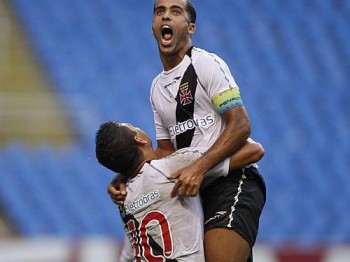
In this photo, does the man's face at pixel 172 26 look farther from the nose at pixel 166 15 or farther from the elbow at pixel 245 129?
the elbow at pixel 245 129

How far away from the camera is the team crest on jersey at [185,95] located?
12.8 ft

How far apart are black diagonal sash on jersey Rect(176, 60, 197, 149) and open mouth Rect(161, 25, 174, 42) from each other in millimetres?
176

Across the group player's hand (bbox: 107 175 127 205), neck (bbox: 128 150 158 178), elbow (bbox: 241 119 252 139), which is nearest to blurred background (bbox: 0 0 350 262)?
player's hand (bbox: 107 175 127 205)

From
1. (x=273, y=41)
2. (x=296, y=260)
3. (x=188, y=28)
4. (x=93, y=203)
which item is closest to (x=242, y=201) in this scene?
(x=188, y=28)

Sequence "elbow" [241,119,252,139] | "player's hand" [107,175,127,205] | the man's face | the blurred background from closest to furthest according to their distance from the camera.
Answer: "elbow" [241,119,252,139] → "player's hand" [107,175,127,205] → the man's face → the blurred background

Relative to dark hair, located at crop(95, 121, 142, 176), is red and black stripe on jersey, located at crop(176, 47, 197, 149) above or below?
above

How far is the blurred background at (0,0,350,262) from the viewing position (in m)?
8.30

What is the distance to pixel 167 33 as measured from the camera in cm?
402

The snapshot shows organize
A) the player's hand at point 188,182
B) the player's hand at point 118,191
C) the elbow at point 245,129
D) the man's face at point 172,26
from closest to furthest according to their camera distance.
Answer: the player's hand at point 188,182, the elbow at point 245,129, the player's hand at point 118,191, the man's face at point 172,26

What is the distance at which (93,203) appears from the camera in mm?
8273

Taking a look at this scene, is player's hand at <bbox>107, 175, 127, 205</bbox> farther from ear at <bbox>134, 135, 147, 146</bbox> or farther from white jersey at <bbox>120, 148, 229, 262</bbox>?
ear at <bbox>134, 135, 147, 146</bbox>

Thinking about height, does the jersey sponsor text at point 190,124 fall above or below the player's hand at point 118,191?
above

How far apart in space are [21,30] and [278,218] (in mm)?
3318

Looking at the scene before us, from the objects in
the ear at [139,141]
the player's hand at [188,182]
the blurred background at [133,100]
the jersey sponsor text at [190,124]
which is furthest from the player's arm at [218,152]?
the blurred background at [133,100]
